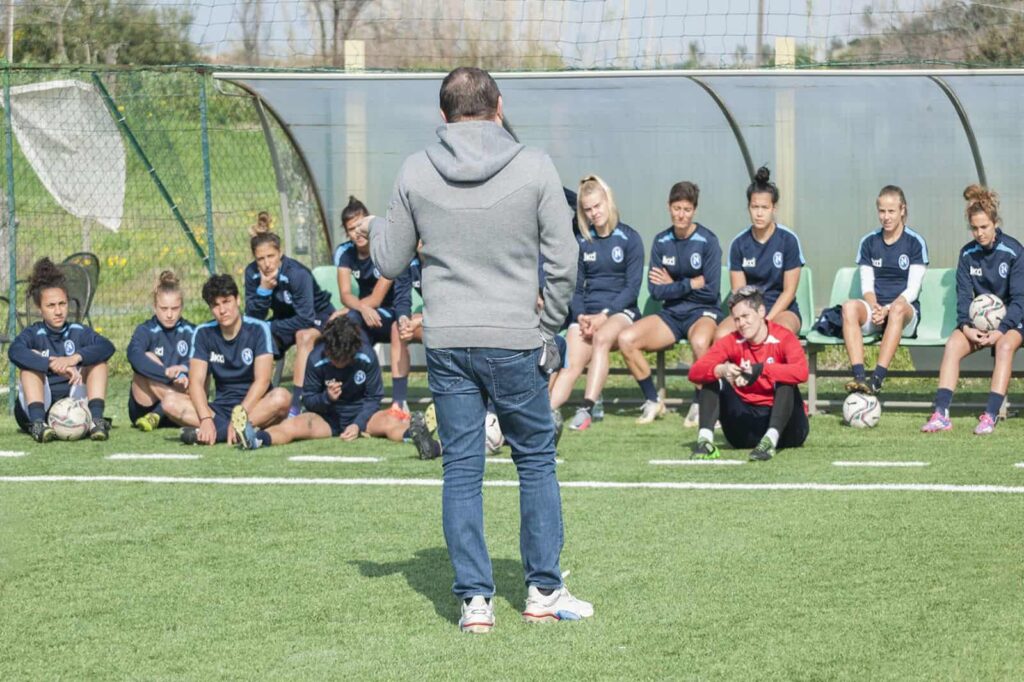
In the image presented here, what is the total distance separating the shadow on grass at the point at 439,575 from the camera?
5.13m

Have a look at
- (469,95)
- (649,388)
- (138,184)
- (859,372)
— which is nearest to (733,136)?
(649,388)

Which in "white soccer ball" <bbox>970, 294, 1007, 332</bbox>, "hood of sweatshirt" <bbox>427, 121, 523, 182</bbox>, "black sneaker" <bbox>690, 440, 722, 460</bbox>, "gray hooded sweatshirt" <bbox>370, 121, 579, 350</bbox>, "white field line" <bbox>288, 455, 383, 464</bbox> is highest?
"hood of sweatshirt" <bbox>427, 121, 523, 182</bbox>

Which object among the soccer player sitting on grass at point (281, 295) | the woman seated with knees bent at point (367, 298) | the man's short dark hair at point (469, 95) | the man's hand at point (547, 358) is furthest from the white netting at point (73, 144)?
the man's hand at point (547, 358)

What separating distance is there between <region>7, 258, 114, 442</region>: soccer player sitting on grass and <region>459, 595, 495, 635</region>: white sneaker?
18.3 ft

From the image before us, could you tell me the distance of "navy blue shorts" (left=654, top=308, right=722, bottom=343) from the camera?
10.4 metres

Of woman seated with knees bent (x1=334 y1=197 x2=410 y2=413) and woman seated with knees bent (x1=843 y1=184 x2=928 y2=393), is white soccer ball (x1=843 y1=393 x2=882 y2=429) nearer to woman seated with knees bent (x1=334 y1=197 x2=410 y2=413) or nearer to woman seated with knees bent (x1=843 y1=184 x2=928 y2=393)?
woman seated with knees bent (x1=843 y1=184 x2=928 y2=393)

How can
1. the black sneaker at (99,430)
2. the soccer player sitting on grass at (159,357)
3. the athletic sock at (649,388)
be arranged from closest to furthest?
1. the black sneaker at (99,430)
2. the soccer player sitting on grass at (159,357)
3. the athletic sock at (649,388)

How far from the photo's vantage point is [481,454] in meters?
4.80

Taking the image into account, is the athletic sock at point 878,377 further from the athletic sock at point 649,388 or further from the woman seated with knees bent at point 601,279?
the woman seated with knees bent at point 601,279

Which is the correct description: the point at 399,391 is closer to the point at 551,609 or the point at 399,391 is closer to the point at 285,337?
the point at 285,337

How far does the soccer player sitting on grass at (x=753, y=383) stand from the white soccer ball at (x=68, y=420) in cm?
395

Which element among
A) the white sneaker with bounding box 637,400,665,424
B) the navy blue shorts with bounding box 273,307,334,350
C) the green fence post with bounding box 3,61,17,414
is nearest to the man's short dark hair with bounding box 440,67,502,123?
the white sneaker with bounding box 637,400,665,424

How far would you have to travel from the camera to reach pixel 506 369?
183 inches

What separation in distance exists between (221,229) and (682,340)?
38.1ft
